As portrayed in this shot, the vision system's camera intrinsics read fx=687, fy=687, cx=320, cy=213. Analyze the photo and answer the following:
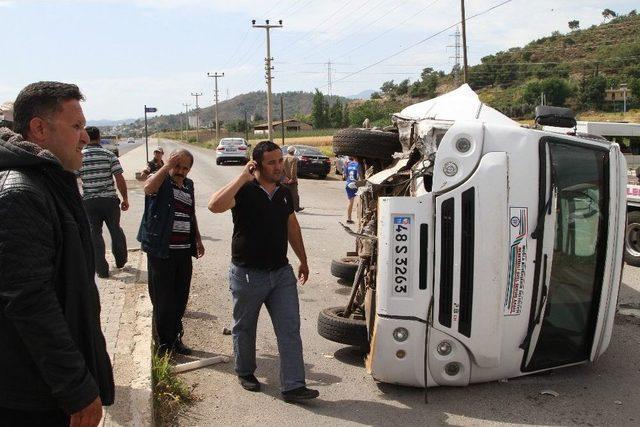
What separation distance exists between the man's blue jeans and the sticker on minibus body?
1532 mm

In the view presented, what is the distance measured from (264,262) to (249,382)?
0.99m

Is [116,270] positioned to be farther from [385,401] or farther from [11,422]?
[11,422]

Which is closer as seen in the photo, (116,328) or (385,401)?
(385,401)

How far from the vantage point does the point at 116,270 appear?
892cm

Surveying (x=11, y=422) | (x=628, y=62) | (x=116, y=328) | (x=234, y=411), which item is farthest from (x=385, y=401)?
(x=628, y=62)

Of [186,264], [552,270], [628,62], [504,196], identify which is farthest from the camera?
[628,62]

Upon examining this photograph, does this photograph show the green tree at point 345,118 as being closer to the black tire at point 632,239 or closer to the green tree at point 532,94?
the green tree at point 532,94

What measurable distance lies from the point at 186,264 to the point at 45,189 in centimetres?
368

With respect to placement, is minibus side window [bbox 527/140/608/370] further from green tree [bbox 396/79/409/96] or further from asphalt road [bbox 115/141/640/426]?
green tree [bbox 396/79/409/96]

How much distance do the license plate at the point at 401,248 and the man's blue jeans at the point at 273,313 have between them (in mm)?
819

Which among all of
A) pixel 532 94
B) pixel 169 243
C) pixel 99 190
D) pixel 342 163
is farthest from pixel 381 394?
pixel 532 94

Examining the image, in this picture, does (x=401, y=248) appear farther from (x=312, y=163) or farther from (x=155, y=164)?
(x=312, y=163)

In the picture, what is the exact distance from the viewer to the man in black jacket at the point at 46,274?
232cm

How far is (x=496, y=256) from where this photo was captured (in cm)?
473
